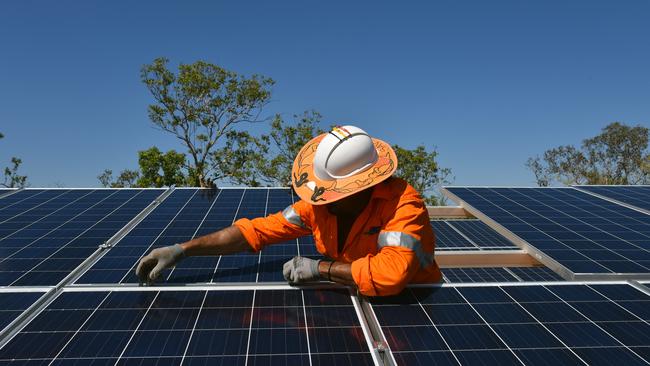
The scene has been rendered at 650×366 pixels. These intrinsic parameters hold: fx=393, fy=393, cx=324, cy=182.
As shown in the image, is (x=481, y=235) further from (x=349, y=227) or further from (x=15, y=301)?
(x=15, y=301)

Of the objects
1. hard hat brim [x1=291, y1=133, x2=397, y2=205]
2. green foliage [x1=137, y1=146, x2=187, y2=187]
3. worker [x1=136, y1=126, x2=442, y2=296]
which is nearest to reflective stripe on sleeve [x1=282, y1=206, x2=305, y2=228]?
worker [x1=136, y1=126, x2=442, y2=296]

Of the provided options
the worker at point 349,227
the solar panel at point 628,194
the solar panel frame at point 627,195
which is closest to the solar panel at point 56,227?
the worker at point 349,227

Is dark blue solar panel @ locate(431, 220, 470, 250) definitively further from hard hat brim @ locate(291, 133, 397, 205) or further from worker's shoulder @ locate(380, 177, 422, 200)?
hard hat brim @ locate(291, 133, 397, 205)

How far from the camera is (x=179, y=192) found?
8.02 meters

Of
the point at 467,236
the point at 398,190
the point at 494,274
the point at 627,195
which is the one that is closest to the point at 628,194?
the point at 627,195

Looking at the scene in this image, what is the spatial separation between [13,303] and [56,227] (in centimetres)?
263

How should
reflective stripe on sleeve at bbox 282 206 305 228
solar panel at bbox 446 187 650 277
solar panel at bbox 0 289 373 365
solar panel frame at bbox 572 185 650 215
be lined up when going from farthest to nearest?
solar panel frame at bbox 572 185 650 215 < solar panel at bbox 446 187 650 277 < reflective stripe on sleeve at bbox 282 206 305 228 < solar panel at bbox 0 289 373 365

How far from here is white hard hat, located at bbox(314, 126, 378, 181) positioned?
366 cm

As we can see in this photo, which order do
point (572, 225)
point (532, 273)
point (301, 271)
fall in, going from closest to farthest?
point (301, 271) < point (532, 273) < point (572, 225)

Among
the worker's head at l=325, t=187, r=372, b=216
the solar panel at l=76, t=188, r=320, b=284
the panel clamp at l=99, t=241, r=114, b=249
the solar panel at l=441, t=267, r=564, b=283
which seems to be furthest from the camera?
the solar panel at l=441, t=267, r=564, b=283

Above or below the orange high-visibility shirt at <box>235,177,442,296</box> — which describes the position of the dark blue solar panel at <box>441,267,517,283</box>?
below

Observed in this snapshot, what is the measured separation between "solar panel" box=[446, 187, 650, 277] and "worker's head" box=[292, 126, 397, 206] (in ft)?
10.2

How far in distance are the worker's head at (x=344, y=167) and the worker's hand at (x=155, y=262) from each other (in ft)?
4.86

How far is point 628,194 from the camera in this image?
9.42 m
